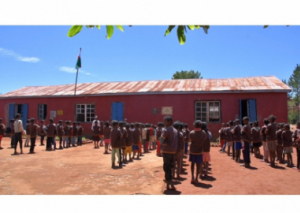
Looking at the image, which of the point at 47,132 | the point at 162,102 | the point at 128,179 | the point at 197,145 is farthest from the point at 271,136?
the point at 47,132

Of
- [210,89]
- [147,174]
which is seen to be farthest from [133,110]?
[147,174]

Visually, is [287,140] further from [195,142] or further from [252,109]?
[252,109]

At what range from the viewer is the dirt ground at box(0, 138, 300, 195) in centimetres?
459

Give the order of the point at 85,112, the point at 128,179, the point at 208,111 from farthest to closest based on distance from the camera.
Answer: the point at 85,112
the point at 208,111
the point at 128,179

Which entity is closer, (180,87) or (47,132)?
(47,132)

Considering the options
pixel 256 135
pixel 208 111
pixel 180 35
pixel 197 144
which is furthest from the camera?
pixel 208 111

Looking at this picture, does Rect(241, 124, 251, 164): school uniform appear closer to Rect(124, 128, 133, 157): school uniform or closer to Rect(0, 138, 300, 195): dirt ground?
Rect(0, 138, 300, 195): dirt ground

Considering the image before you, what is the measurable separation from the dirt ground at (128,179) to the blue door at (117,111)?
27.6ft

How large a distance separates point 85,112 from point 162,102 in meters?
5.77

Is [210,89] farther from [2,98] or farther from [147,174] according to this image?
[2,98]

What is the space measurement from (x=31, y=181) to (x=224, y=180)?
4507 millimetres

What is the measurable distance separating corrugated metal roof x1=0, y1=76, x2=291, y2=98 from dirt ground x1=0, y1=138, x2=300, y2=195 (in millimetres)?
7370

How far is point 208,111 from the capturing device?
47.1ft

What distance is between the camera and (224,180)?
5.50m
